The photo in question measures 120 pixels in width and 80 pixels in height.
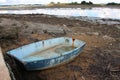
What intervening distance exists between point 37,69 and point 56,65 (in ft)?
2.44

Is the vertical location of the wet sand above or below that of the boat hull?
below

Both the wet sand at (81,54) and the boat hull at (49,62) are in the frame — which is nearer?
the boat hull at (49,62)

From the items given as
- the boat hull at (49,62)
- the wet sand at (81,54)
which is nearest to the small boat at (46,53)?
the boat hull at (49,62)

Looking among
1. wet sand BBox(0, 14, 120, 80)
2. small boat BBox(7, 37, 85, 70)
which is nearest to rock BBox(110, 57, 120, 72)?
wet sand BBox(0, 14, 120, 80)

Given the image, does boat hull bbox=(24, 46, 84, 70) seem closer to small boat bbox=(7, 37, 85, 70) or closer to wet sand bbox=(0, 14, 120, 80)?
small boat bbox=(7, 37, 85, 70)

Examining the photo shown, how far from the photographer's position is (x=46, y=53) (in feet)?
29.9

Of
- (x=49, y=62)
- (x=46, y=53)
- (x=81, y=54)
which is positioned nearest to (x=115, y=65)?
(x=81, y=54)

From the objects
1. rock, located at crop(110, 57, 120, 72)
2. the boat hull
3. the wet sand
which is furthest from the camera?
rock, located at crop(110, 57, 120, 72)

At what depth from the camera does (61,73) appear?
8305 mm

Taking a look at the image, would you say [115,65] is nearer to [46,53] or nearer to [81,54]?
[81,54]

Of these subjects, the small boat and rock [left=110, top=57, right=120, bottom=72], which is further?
rock [left=110, top=57, right=120, bottom=72]

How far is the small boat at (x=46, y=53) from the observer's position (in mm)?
7551

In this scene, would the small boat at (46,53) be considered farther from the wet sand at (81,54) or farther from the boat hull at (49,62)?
the wet sand at (81,54)

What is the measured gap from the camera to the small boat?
7.55 meters
